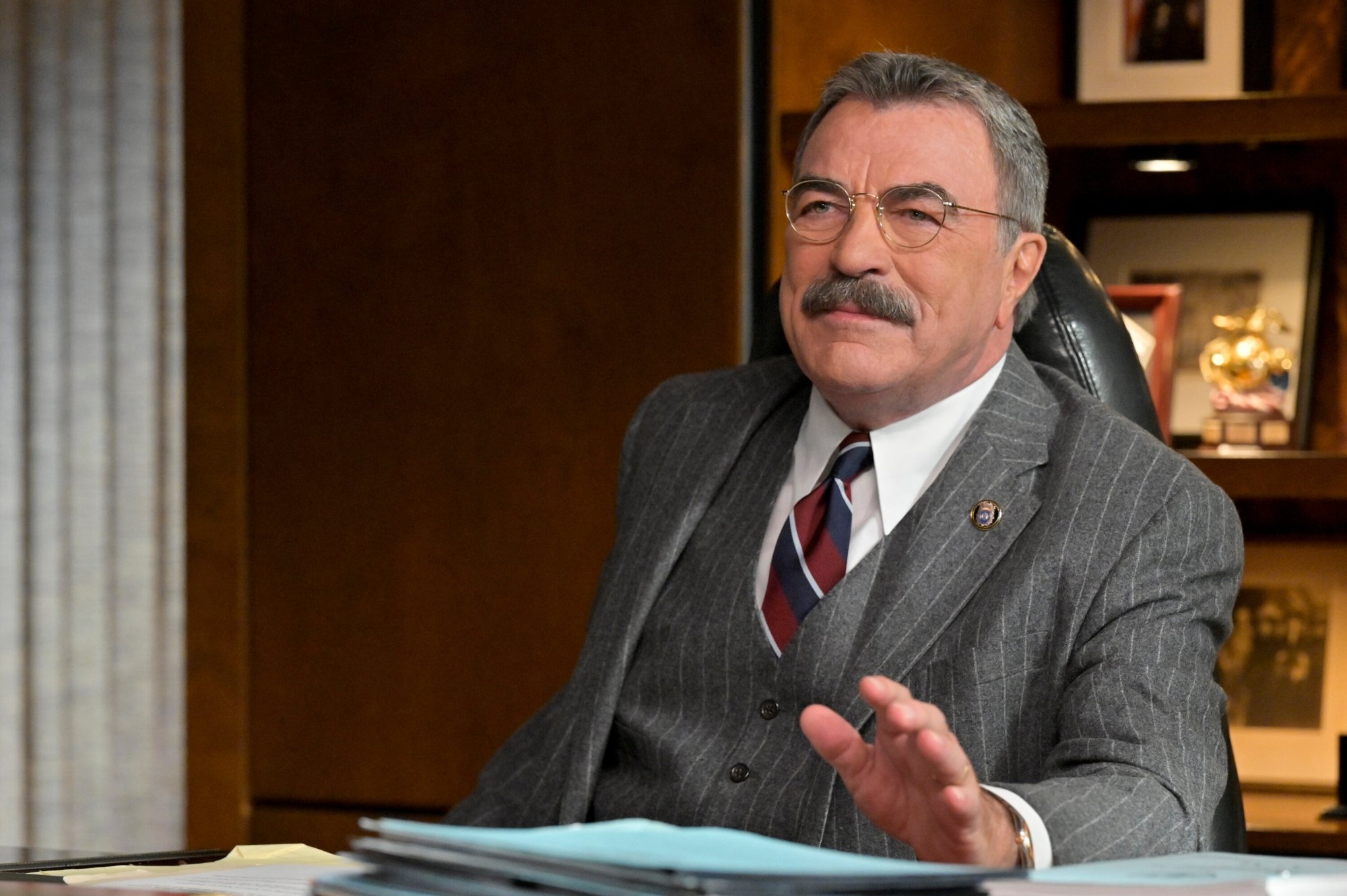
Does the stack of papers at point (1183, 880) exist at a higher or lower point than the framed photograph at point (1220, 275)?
lower

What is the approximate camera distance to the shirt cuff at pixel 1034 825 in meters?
0.94

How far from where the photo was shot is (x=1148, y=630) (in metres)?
1.22

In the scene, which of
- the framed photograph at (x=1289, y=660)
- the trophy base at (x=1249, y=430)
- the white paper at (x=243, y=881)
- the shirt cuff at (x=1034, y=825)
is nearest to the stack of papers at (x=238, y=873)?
the white paper at (x=243, y=881)

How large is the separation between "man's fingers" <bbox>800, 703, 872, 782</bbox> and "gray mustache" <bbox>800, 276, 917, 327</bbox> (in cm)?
67

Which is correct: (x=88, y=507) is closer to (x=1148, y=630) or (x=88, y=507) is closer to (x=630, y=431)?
(x=630, y=431)

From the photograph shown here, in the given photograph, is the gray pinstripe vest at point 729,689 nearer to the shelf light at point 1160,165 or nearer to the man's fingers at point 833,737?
the man's fingers at point 833,737

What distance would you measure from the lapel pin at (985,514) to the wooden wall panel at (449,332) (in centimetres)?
98

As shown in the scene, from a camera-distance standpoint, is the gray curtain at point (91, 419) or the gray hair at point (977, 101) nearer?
the gray hair at point (977, 101)

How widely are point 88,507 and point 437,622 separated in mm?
735

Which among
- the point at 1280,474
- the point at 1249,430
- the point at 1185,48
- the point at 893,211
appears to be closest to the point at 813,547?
the point at 893,211

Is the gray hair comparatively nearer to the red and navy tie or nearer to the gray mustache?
the gray mustache

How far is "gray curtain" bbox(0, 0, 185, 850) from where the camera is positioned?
2.66 metres

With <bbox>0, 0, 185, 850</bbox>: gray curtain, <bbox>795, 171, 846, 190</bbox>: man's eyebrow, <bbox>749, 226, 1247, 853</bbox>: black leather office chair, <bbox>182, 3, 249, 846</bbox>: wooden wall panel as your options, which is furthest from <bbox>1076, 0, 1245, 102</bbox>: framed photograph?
A: <bbox>0, 0, 185, 850</bbox>: gray curtain

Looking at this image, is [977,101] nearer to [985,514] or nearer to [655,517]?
[985,514]
